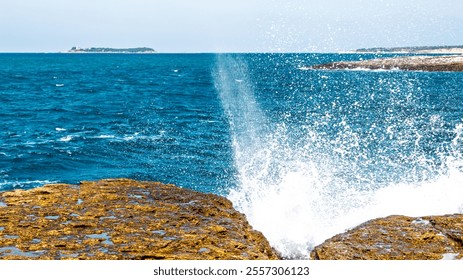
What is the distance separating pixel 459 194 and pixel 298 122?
2418 cm

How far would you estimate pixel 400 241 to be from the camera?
7.66 metres

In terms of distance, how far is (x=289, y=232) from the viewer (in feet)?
36.1

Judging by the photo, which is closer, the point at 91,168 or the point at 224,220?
the point at 224,220

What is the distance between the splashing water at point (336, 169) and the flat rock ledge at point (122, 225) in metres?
2.25

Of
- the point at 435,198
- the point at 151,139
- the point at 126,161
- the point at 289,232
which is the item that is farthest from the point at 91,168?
the point at 435,198

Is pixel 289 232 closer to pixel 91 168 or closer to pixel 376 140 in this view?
pixel 91 168

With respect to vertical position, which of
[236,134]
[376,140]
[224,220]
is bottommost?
[224,220]

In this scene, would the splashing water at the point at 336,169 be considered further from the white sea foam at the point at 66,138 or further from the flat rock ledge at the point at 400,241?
the white sea foam at the point at 66,138

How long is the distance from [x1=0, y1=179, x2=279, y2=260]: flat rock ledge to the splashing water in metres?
2.25

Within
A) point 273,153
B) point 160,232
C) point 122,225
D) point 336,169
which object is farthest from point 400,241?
point 273,153

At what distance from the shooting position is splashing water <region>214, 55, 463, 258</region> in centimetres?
1199

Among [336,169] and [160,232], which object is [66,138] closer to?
[336,169]

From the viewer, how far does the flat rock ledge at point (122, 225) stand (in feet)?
23.5

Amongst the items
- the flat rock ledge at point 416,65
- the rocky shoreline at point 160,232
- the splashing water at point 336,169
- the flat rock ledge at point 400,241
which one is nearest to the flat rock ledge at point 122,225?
the rocky shoreline at point 160,232
